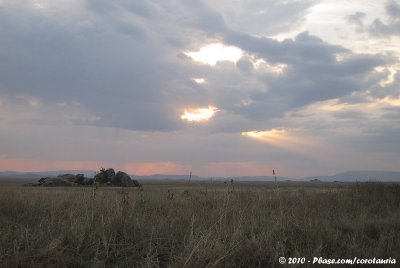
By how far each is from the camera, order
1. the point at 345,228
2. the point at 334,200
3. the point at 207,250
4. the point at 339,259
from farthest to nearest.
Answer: the point at 334,200
the point at 345,228
the point at 339,259
the point at 207,250

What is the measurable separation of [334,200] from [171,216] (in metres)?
9.66

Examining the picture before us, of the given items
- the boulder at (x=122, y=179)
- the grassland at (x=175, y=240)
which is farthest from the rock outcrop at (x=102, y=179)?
the grassland at (x=175, y=240)

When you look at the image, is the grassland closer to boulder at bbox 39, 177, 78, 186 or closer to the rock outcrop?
boulder at bbox 39, 177, 78, 186

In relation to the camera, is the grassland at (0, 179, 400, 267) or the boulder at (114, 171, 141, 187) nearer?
the grassland at (0, 179, 400, 267)

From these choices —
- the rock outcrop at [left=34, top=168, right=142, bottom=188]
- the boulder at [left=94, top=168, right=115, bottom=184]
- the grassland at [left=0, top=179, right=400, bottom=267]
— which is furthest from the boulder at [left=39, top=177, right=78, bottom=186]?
the grassland at [left=0, top=179, right=400, bottom=267]

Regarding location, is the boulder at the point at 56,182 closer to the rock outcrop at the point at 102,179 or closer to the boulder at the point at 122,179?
the rock outcrop at the point at 102,179

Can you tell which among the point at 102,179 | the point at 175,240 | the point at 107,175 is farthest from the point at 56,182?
the point at 175,240

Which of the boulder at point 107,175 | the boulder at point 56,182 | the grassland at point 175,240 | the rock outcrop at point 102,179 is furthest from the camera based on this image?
the boulder at point 107,175

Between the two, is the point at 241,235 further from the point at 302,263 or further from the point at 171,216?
the point at 171,216

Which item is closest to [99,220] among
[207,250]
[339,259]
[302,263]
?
[207,250]

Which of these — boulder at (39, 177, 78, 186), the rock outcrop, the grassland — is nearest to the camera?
the grassland

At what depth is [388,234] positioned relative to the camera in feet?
32.4

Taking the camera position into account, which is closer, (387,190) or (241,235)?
(241,235)

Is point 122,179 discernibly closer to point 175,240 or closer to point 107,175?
point 107,175
